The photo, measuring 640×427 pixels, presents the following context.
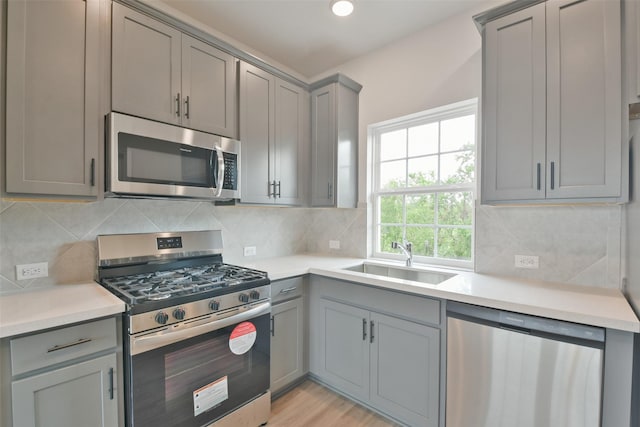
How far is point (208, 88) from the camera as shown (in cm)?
200

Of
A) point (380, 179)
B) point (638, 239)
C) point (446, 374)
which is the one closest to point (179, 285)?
point (446, 374)

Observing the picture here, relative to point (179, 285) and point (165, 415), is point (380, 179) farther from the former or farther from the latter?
point (165, 415)

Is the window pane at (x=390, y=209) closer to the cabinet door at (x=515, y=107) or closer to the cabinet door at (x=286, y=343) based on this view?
the cabinet door at (x=515, y=107)

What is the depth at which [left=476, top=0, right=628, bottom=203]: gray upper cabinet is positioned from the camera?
1.42 metres

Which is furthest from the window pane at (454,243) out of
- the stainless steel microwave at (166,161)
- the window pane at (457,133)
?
the stainless steel microwave at (166,161)

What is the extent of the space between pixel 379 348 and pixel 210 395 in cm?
104

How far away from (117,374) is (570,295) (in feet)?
7.34

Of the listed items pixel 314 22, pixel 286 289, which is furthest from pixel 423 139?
pixel 286 289

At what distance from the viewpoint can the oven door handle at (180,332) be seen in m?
1.34

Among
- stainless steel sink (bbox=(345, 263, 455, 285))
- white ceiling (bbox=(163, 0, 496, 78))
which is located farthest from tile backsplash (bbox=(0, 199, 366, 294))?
white ceiling (bbox=(163, 0, 496, 78))

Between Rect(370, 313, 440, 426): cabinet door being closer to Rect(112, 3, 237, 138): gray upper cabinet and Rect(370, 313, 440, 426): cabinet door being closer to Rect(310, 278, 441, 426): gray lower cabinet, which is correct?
Rect(310, 278, 441, 426): gray lower cabinet

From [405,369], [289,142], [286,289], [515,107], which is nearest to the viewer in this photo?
[515,107]

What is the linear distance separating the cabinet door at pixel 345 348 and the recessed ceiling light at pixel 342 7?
2.09 m

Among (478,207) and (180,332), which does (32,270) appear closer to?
(180,332)
